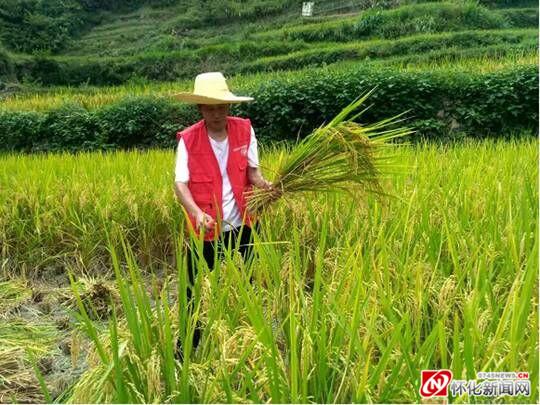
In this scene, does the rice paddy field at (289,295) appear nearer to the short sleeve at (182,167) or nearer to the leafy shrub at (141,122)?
the short sleeve at (182,167)

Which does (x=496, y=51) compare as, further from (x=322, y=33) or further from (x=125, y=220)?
(x=125, y=220)

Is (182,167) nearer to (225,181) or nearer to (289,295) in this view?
(225,181)

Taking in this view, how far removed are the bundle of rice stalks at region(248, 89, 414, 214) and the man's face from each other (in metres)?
0.31

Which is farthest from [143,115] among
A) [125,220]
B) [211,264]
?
[211,264]

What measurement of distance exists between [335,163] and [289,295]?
1.89ft

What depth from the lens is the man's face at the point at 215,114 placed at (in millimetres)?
2012

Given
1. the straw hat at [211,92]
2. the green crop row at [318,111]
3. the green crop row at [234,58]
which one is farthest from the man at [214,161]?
the green crop row at [234,58]

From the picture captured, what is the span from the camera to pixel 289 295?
1.45 m

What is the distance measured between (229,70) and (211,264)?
15.1 meters

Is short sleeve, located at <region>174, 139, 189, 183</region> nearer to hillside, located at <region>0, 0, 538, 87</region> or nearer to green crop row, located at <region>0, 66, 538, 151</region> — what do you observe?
green crop row, located at <region>0, 66, 538, 151</region>

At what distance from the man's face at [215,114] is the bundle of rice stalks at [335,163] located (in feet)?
1.02

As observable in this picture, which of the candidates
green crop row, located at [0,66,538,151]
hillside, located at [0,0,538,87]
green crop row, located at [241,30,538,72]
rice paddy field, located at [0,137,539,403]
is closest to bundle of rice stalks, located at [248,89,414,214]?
rice paddy field, located at [0,137,539,403]

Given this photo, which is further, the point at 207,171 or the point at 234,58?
the point at 234,58

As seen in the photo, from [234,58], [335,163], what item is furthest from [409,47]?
[335,163]
